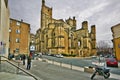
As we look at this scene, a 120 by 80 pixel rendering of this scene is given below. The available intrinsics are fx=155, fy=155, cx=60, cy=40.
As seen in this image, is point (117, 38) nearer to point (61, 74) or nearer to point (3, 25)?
point (61, 74)

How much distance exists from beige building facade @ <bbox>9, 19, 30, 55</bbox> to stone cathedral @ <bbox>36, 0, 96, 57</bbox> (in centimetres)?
2304

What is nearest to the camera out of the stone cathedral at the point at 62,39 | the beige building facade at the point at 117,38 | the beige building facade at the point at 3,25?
the beige building facade at the point at 3,25

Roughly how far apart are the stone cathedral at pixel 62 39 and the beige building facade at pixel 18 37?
23.0 m

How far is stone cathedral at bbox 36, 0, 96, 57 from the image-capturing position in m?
73.2

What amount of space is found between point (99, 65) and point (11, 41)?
1466 inches

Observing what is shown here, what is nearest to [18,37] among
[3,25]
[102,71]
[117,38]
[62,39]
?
[3,25]

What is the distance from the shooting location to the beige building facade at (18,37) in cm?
4694

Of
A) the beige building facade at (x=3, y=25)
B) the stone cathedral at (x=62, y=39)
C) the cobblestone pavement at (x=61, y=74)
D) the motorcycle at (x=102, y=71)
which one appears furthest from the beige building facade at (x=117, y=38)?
the stone cathedral at (x=62, y=39)

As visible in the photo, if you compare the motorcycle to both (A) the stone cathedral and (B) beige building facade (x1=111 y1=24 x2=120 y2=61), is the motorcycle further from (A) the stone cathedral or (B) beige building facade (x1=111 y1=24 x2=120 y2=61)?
(A) the stone cathedral

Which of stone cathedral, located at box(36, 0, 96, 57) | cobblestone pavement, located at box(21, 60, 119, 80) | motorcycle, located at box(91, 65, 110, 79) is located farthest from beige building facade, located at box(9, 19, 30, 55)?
motorcycle, located at box(91, 65, 110, 79)

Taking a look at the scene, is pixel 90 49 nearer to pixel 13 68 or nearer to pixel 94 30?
pixel 94 30

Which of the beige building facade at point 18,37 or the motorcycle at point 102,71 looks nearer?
the motorcycle at point 102,71

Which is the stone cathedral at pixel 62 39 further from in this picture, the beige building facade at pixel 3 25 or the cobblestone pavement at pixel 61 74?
the cobblestone pavement at pixel 61 74

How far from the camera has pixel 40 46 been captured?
285ft
